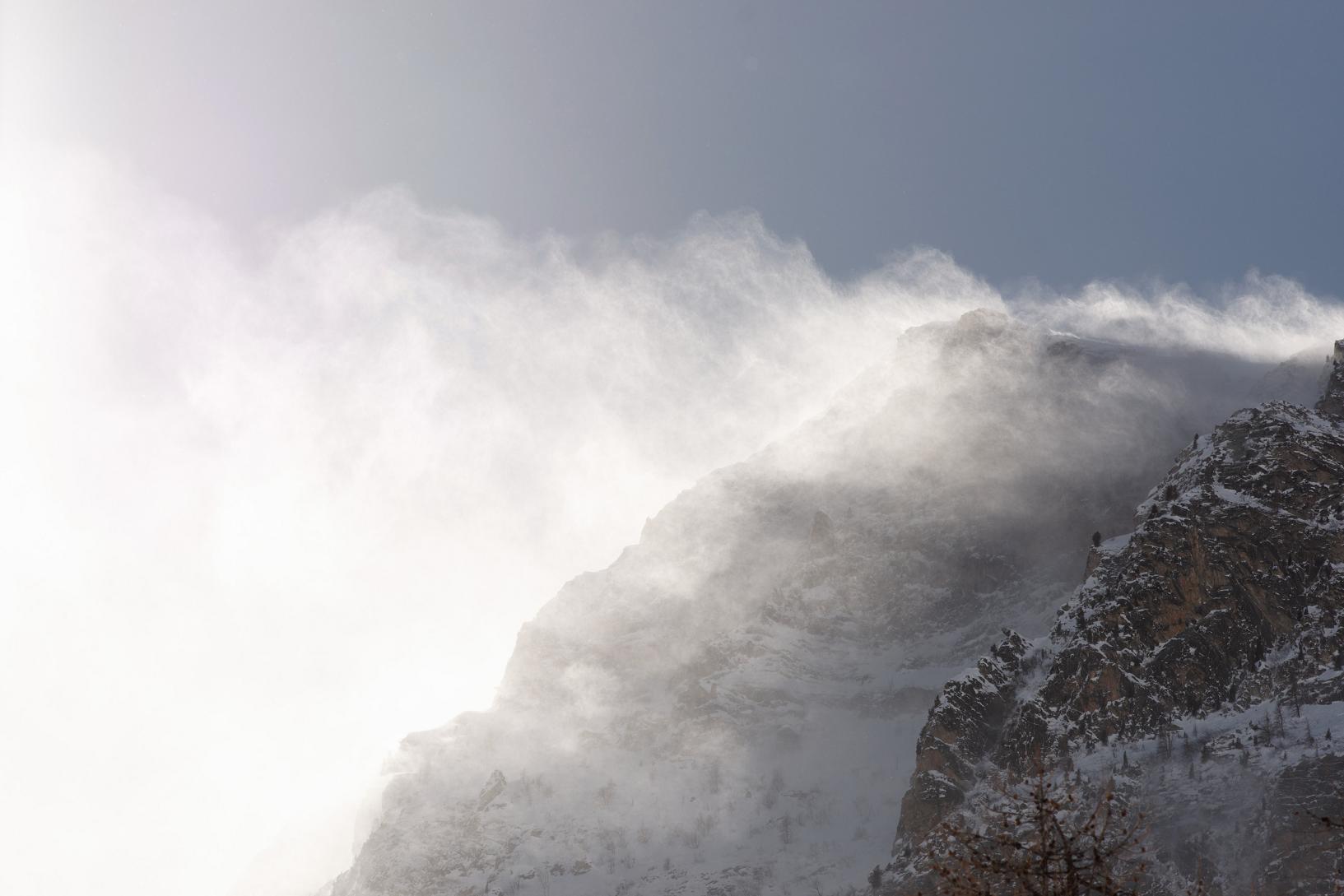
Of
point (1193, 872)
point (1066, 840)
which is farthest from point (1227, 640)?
point (1066, 840)

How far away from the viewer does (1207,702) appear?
175875 mm

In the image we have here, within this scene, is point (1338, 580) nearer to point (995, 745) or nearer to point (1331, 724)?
point (1331, 724)

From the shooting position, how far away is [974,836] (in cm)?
3588

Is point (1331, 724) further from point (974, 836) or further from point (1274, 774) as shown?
point (974, 836)

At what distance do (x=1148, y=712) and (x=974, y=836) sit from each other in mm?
157522

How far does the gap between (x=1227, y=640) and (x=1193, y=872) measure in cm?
6181

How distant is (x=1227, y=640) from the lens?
18350 cm

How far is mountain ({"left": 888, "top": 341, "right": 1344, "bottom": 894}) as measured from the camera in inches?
5344

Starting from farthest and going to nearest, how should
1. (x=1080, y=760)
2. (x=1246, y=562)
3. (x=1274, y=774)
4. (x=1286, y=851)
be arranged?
(x=1246, y=562), (x=1080, y=760), (x=1274, y=774), (x=1286, y=851)

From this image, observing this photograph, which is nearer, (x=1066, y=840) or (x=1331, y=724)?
(x=1066, y=840)

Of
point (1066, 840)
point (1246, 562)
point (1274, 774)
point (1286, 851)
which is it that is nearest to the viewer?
point (1066, 840)

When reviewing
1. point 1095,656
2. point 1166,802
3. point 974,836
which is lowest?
point 974,836

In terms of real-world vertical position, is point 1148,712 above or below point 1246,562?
below

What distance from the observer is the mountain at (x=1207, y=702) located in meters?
136
